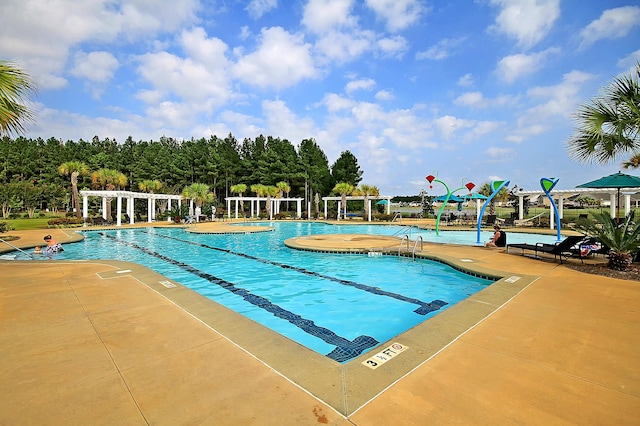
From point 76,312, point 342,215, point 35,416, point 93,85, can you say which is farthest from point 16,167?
point 35,416

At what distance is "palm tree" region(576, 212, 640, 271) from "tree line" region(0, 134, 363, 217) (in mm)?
36253

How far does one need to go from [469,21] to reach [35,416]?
57.3 ft

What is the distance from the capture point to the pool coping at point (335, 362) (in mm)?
2490

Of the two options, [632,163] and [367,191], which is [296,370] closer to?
→ [632,163]

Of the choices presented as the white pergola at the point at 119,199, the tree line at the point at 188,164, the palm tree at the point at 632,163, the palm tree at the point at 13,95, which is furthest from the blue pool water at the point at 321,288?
the tree line at the point at 188,164

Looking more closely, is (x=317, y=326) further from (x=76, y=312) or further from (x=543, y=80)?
(x=543, y=80)

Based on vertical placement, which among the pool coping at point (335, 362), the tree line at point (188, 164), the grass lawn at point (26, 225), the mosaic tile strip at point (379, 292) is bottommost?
the mosaic tile strip at point (379, 292)

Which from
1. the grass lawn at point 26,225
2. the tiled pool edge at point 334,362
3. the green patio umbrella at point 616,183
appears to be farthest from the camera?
the grass lawn at point 26,225

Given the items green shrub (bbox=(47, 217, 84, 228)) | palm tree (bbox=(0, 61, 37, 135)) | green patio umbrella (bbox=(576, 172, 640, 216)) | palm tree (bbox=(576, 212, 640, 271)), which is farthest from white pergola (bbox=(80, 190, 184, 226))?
green patio umbrella (bbox=(576, 172, 640, 216))

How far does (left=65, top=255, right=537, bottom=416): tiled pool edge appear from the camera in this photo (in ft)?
8.16

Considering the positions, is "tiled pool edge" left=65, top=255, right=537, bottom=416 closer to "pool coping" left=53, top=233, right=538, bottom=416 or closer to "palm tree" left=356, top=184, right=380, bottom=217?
"pool coping" left=53, top=233, right=538, bottom=416

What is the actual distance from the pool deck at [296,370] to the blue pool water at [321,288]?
1.33 m

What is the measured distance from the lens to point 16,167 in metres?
41.7

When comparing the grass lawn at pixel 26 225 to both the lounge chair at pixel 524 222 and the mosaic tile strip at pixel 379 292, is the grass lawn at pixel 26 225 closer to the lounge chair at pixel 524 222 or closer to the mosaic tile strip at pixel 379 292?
the mosaic tile strip at pixel 379 292
